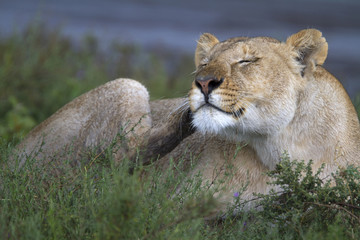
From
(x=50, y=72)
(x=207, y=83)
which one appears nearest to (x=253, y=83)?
(x=207, y=83)

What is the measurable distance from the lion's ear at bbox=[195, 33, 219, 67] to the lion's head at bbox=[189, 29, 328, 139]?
0.28 metres

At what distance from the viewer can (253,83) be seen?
3664 mm

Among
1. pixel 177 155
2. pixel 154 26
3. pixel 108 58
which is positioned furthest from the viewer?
pixel 154 26

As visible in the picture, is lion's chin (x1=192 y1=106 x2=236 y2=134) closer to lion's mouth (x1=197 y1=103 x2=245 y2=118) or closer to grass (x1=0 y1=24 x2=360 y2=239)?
lion's mouth (x1=197 y1=103 x2=245 y2=118)

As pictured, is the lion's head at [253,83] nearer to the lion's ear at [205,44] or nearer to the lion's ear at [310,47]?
the lion's ear at [310,47]

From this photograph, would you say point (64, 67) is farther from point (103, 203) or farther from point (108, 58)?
point (103, 203)

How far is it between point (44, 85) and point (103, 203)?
4.74 meters

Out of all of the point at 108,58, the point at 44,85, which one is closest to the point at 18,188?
the point at 44,85

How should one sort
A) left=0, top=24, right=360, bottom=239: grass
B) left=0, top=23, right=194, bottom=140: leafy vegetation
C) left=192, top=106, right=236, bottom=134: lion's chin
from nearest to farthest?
1. left=0, top=24, right=360, bottom=239: grass
2. left=192, top=106, right=236, bottom=134: lion's chin
3. left=0, top=23, right=194, bottom=140: leafy vegetation

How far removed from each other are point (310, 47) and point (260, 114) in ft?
1.86

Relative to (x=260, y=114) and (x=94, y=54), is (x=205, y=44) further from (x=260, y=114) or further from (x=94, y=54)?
(x=94, y=54)

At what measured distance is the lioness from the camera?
3600 mm

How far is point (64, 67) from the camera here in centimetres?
790

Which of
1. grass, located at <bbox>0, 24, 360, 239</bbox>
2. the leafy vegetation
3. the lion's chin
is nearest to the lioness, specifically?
the lion's chin
